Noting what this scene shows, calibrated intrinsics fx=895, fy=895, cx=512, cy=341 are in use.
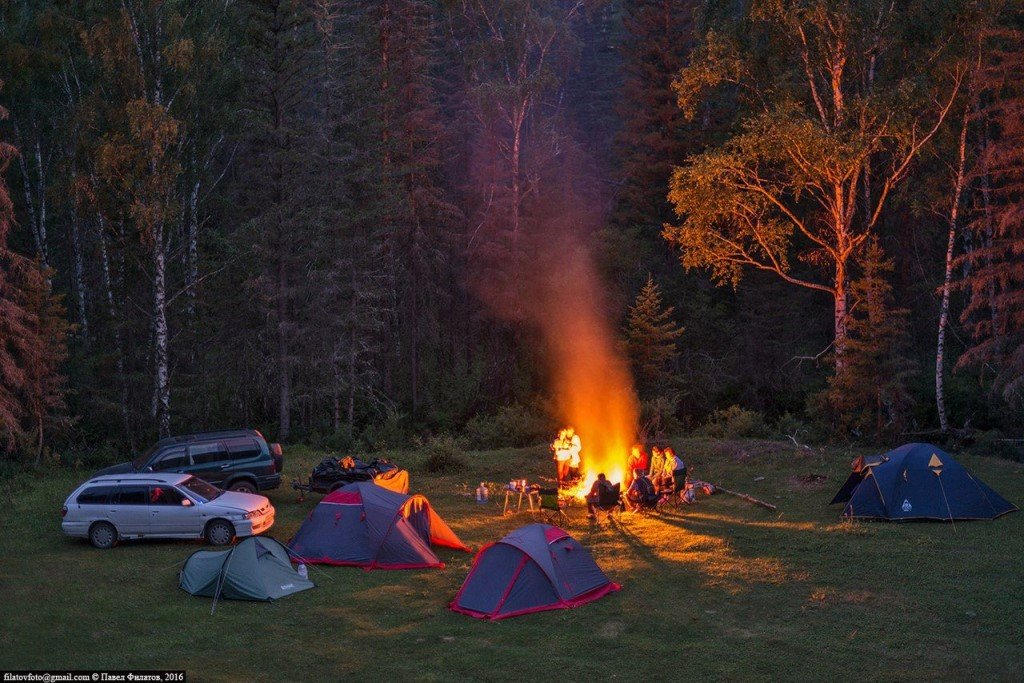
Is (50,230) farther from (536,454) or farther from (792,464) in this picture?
(792,464)

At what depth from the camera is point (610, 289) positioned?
40.0 metres

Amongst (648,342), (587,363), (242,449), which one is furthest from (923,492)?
(587,363)

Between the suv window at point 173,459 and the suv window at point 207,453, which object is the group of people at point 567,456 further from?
the suv window at point 173,459

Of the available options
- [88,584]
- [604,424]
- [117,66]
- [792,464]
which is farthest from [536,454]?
[117,66]

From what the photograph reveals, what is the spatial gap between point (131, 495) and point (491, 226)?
80.7ft

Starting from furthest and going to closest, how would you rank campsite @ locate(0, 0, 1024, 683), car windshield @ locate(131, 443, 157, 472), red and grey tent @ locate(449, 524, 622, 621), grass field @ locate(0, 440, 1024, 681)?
car windshield @ locate(131, 443, 157, 472)
red and grey tent @ locate(449, 524, 622, 621)
campsite @ locate(0, 0, 1024, 683)
grass field @ locate(0, 440, 1024, 681)

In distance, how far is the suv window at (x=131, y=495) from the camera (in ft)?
58.3

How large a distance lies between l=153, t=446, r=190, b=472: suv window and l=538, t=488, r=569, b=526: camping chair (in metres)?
8.33

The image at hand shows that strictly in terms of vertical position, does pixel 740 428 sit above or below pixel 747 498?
above

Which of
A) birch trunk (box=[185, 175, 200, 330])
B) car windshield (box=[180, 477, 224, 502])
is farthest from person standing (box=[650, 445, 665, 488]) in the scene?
birch trunk (box=[185, 175, 200, 330])

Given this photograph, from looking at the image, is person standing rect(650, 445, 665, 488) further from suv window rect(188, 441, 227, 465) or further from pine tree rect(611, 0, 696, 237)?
pine tree rect(611, 0, 696, 237)

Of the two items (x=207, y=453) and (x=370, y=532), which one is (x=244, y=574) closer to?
(x=370, y=532)

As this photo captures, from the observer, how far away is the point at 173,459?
20719 millimetres

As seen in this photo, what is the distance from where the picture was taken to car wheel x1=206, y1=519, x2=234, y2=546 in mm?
17734
